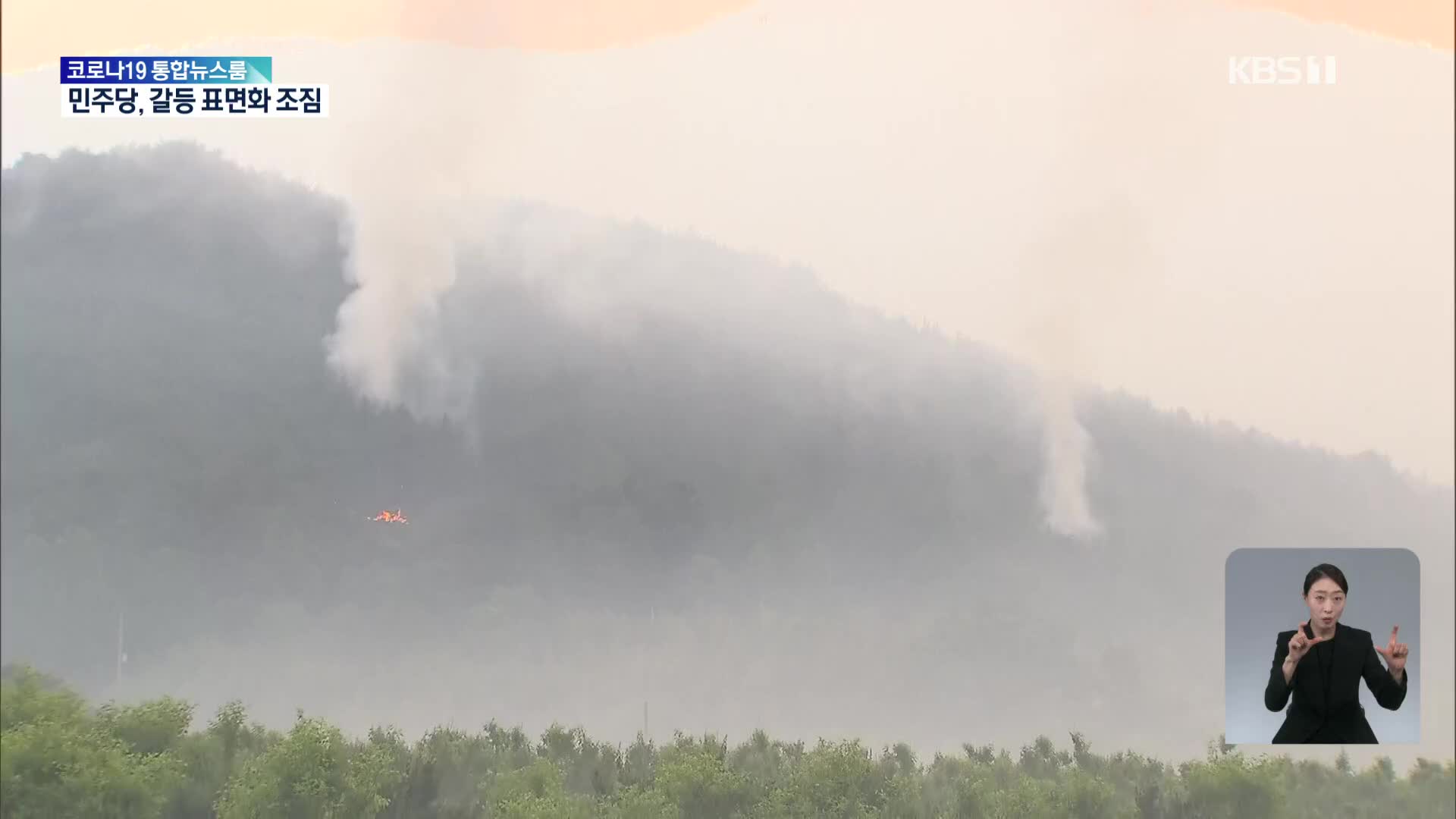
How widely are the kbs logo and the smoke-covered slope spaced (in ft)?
2.49

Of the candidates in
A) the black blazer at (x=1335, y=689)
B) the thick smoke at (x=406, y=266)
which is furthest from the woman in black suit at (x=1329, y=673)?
the thick smoke at (x=406, y=266)

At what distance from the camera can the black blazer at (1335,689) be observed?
6.65ft

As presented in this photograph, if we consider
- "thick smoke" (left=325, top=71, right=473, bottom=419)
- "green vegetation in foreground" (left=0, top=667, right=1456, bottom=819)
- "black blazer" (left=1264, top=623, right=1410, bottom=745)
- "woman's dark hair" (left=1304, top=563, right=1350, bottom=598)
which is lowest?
"green vegetation in foreground" (left=0, top=667, right=1456, bottom=819)

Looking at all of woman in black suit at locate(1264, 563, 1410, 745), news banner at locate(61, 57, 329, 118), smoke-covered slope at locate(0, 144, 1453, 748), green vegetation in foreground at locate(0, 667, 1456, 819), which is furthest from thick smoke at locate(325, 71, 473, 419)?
woman in black suit at locate(1264, 563, 1410, 745)

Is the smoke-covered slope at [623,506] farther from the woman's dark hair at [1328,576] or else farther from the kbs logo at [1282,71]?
the kbs logo at [1282,71]

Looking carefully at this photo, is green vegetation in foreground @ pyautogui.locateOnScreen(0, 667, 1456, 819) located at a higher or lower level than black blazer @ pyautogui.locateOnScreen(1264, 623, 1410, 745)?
lower

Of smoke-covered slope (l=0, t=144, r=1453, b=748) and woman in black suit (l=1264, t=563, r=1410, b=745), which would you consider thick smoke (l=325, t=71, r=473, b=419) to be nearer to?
smoke-covered slope (l=0, t=144, r=1453, b=748)

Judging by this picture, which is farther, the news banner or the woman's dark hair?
the news banner

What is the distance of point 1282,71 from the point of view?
2.09 meters

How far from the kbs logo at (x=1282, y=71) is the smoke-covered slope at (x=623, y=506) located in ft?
2.49

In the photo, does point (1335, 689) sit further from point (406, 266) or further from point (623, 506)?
point (406, 266)

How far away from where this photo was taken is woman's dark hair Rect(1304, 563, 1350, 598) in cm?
206

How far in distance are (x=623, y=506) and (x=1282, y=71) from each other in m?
1.75

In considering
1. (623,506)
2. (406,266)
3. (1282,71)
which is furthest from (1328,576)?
(406,266)
